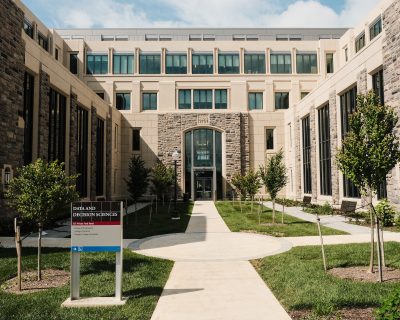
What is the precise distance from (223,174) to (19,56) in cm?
2754

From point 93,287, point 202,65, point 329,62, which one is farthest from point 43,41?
point 93,287

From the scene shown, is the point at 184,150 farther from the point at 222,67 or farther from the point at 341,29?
the point at 341,29

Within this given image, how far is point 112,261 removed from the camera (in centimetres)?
1038

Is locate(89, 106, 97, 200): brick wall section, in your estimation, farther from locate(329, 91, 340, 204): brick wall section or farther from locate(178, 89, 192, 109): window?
locate(329, 91, 340, 204): brick wall section

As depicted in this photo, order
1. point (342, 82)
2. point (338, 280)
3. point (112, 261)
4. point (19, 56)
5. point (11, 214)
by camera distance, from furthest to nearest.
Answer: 1. point (342, 82)
2. point (19, 56)
3. point (11, 214)
4. point (112, 261)
5. point (338, 280)

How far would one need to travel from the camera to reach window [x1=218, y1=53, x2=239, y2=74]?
149ft

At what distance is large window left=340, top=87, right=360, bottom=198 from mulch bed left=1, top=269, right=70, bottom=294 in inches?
804

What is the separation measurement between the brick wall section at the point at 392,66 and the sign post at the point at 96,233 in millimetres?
15415

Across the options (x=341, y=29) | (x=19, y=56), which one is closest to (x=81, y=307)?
(x=19, y=56)

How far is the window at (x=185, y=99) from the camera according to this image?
43.1m

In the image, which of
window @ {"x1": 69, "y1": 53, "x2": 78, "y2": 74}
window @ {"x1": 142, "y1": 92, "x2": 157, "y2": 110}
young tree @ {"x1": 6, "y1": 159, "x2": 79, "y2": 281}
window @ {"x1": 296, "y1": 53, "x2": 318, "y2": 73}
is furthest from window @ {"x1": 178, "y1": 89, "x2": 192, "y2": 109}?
young tree @ {"x1": 6, "y1": 159, "x2": 79, "y2": 281}

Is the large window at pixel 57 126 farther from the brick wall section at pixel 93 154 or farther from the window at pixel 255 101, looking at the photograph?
the window at pixel 255 101

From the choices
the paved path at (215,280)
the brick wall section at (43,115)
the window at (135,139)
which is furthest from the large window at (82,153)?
the paved path at (215,280)

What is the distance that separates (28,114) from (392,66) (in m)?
19.4
